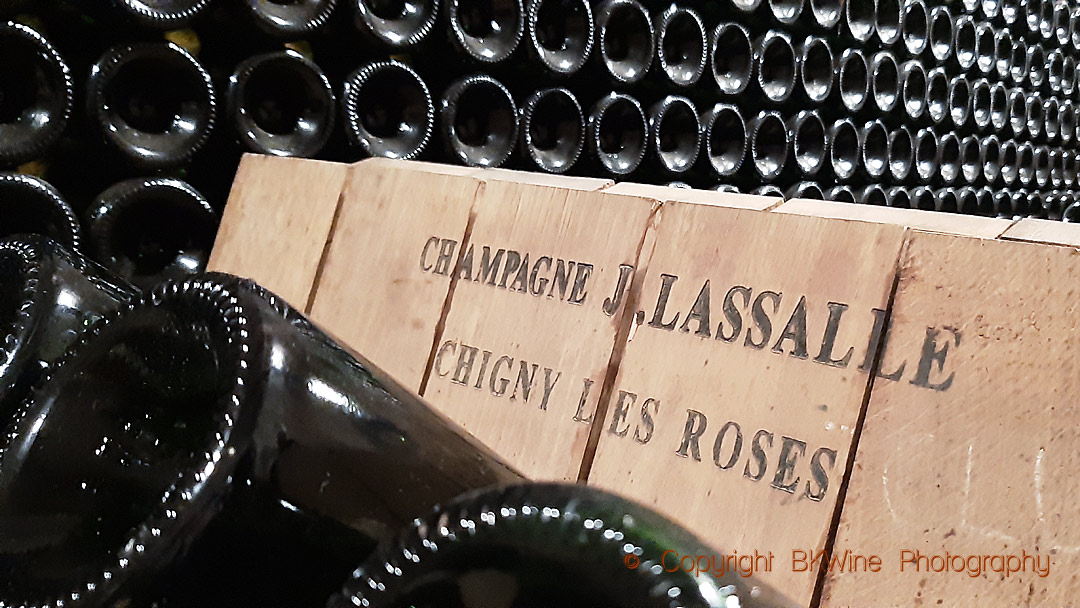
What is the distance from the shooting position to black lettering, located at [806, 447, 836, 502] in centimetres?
75

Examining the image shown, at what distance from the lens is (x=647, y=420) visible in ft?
2.90

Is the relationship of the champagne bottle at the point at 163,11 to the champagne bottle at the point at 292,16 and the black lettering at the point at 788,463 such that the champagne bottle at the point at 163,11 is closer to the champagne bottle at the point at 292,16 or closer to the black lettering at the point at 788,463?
the champagne bottle at the point at 292,16

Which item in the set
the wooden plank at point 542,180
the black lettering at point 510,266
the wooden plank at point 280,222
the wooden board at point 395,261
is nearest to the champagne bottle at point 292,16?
the wooden plank at point 280,222

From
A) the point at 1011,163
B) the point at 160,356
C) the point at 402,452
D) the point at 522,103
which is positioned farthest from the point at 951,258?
the point at 1011,163

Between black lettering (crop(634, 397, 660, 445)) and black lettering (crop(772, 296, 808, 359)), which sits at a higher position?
black lettering (crop(772, 296, 808, 359))

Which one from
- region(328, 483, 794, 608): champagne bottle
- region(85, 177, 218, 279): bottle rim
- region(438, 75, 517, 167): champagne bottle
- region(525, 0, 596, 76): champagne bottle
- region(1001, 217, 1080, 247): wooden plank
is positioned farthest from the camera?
region(525, 0, 596, 76): champagne bottle

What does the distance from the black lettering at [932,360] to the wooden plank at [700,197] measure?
230mm

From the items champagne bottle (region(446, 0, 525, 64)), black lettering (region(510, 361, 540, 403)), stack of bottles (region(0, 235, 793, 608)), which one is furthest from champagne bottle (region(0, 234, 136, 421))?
champagne bottle (region(446, 0, 525, 64))

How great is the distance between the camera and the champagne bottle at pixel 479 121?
1731 millimetres

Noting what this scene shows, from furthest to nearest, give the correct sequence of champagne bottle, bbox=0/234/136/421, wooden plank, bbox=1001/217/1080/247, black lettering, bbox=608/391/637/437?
black lettering, bbox=608/391/637/437
wooden plank, bbox=1001/217/1080/247
champagne bottle, bbox=0/234/136/421

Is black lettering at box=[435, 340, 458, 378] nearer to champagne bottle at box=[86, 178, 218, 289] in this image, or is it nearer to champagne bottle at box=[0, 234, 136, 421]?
champagne bottle at box=[0, 234, 136, 421]

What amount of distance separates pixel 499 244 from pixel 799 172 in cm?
169

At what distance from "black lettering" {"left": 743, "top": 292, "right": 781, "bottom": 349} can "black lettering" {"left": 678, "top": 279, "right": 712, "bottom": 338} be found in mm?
47

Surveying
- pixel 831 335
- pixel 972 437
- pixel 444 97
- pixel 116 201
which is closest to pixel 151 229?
pixel 116 201
